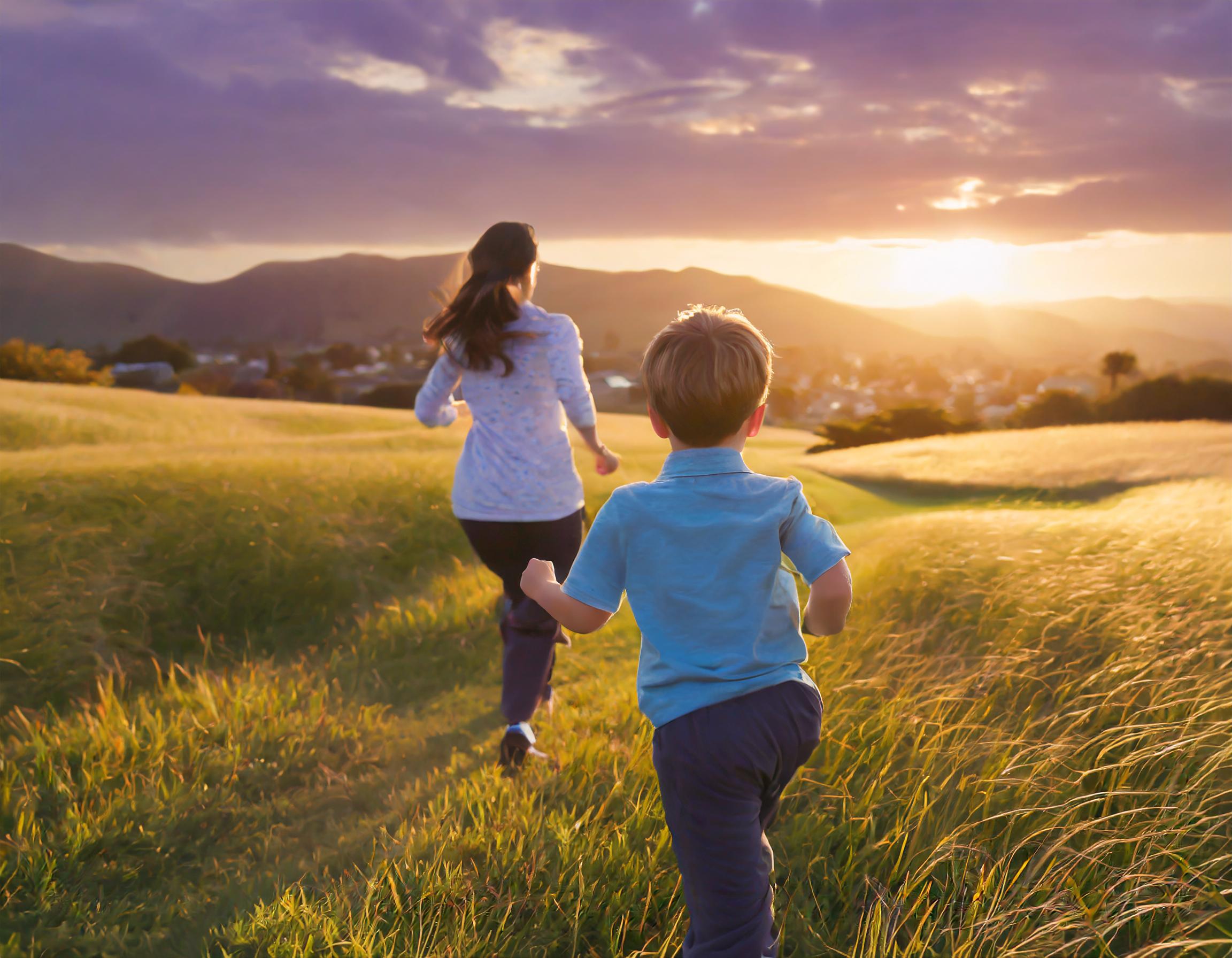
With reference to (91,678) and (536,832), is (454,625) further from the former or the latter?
(536,832)

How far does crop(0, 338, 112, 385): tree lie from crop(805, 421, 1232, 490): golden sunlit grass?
42.4 meters

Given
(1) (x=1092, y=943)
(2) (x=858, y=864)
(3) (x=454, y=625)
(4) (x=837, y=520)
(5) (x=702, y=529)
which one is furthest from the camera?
(4) (x=837, y=520)

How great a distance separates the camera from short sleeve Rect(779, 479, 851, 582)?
2.17m

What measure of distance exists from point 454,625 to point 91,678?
8.76 ft

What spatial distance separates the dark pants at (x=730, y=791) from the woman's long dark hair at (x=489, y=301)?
Answer: 93.4 inches

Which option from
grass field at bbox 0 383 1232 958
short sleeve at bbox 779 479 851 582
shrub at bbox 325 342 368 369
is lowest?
grass field at bbox 0 383 1232 958

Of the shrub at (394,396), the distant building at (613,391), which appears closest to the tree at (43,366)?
the shrub at (394,396)

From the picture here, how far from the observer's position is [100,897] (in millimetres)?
3311

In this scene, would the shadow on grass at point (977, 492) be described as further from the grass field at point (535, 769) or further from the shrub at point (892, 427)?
the shrub at point (892, 427)

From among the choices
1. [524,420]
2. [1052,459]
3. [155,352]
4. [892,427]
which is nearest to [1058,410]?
[892,427]

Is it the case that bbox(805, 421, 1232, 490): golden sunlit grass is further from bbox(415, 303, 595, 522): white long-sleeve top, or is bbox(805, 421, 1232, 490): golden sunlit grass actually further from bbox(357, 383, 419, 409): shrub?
bbox(357, 383, 419, 409): shrub

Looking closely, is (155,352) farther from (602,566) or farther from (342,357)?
(602,566)

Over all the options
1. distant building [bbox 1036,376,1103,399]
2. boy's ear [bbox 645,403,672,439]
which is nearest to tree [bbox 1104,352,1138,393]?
distant building [bbox 1036,376,1103,399]

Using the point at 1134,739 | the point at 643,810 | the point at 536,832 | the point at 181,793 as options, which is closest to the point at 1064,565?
the point at 1134,739
